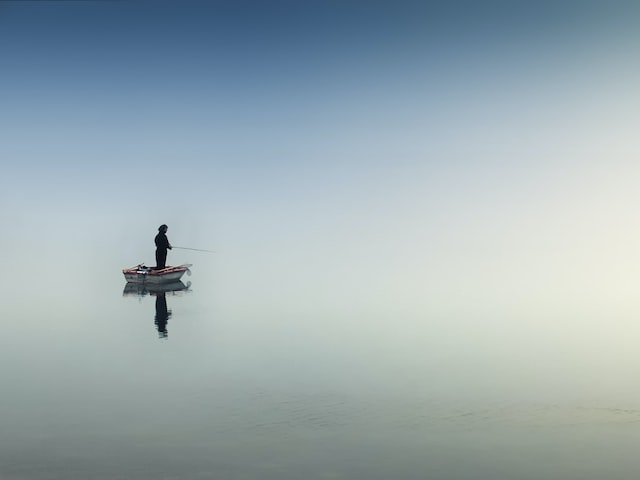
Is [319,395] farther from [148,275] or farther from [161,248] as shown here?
[161,248]

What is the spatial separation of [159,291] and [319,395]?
937 inches

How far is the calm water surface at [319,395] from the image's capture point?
12.9m

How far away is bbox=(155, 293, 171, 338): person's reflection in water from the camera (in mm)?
25837

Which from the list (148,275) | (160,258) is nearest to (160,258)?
(160,258)

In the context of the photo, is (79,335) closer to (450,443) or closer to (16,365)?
(16,365)

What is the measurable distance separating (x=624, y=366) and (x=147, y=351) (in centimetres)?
1099

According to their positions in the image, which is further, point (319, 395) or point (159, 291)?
point (159, 291)

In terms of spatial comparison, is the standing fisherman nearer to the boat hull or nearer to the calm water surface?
the boat hull

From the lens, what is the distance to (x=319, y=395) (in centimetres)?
1727

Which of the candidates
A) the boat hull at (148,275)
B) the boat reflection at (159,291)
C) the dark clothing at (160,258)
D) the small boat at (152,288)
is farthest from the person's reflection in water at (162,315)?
the dark clothing at (160,258)

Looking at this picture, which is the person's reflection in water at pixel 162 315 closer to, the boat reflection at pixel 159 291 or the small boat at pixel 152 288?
the boat reflection at pixel 159 291

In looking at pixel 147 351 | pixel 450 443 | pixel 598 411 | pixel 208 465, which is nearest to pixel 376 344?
pixel 147 351

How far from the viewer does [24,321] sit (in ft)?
92.5

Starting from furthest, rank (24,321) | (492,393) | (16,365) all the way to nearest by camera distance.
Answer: (24,321) → (16,365) → (492,393)
